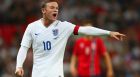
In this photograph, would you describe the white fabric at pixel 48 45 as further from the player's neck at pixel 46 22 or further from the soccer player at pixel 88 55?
the soccer player at pixel 88 55

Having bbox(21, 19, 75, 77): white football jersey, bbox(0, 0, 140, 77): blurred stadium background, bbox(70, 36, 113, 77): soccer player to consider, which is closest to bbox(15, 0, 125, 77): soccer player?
bbox(21, 19, 75, 77): white football jersey

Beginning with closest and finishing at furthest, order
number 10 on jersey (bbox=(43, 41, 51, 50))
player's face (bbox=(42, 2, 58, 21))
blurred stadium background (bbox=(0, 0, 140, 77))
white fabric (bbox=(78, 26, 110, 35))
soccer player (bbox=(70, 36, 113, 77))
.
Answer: white fabric (bbox=(78, 26, 110, 35)) → player's face (bbox=(42, 2, 58, 21)) → number 10 on jersey (bbox=(43, 41, 51, 50)) → soccer player (bbox=(70, 36, 113, 77)) → blurred stadium background (bbox=(0, 0, 140, 77))

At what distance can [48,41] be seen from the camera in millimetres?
9945

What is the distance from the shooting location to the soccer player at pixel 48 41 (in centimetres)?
989

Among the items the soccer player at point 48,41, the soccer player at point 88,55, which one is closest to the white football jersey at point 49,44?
the soccer player at point 48,41

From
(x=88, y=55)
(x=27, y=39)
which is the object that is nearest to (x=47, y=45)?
(x=27, y=39)

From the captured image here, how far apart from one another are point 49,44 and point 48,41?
5 centimetres

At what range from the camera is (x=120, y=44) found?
19.1m

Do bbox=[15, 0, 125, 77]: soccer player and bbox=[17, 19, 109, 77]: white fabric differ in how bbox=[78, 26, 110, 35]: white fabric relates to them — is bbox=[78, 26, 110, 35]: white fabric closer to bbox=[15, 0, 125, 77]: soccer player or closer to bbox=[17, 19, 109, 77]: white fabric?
bbox=[15, 0, 125, 77]: soccer player

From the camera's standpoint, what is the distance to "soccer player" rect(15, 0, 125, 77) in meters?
9.89

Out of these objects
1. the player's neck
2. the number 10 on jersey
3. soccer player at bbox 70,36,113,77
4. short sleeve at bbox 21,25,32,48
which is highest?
the player's neck

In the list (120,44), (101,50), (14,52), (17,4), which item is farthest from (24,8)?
(101,50)

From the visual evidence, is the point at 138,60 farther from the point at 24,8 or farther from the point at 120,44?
the point at 24,8

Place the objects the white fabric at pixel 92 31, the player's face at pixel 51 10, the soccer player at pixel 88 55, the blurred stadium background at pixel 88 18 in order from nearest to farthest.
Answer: the white fabric at pixel 92 31
the player's face at pixel 51 10
the soccer player at pixel 88 55
the blurred stadium background at pixel 88 18
